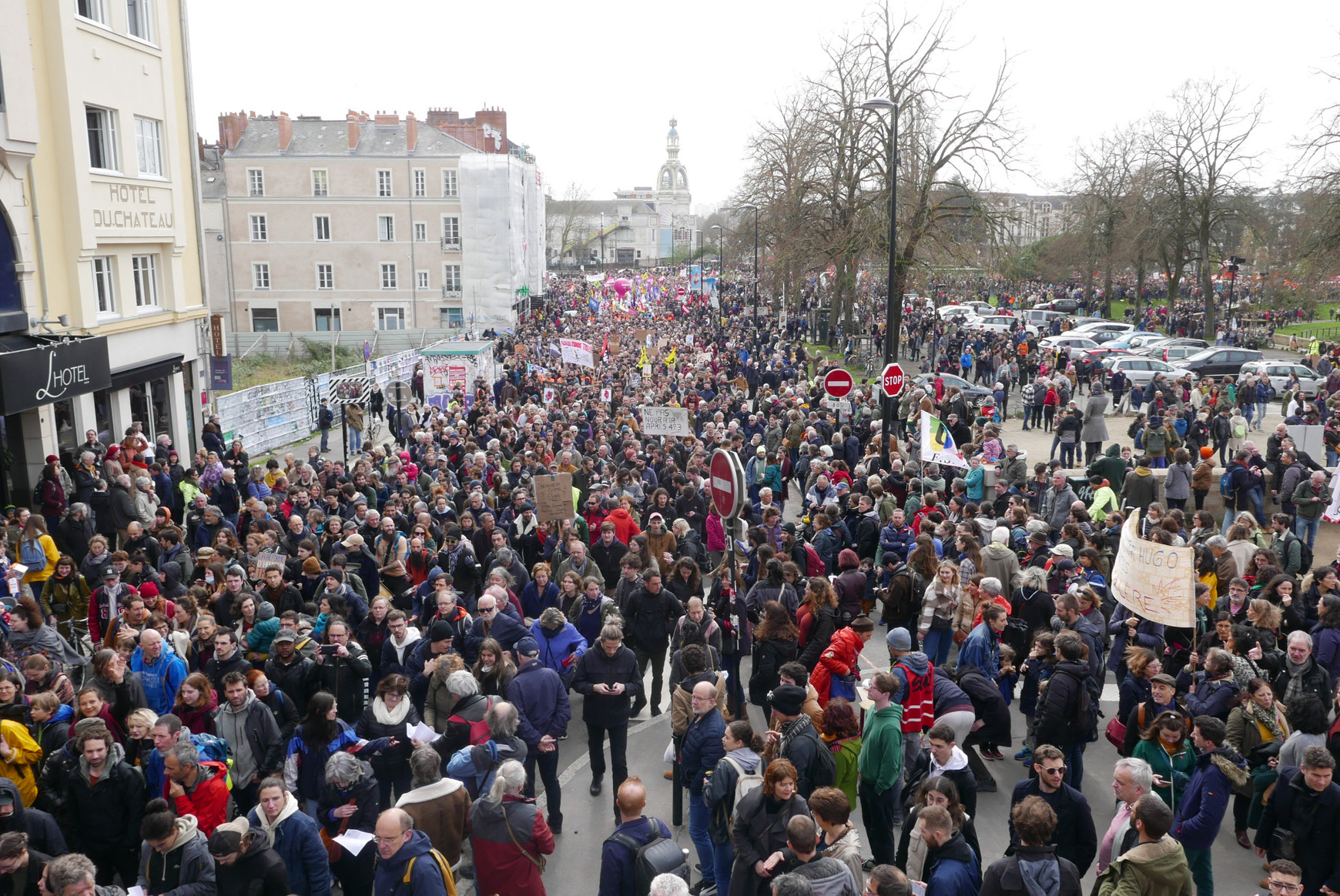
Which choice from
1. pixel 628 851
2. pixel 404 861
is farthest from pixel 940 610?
pixel 404 861

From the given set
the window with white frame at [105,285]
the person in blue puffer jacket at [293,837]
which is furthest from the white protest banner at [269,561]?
the window with white frame at [105,285]

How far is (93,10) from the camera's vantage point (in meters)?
19.2

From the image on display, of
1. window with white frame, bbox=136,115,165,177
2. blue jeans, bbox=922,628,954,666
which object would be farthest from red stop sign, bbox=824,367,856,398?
window with white frame, bbox=136,115,165,177

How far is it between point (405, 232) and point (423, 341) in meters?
7.67

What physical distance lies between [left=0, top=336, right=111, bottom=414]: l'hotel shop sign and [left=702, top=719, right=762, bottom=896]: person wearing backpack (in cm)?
1343

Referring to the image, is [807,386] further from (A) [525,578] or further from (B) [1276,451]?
(A) [525,578]

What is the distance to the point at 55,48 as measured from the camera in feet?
58.5

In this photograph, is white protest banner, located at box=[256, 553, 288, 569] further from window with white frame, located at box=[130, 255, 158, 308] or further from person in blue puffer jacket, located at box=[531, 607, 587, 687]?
window with white frame, located at box=[130, 255, 158, 308]

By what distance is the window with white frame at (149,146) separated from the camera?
68.2ft

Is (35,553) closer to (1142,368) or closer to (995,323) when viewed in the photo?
(1142,368)

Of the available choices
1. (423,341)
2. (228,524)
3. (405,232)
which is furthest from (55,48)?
(405,232)

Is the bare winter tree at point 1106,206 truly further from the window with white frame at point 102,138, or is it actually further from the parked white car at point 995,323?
the window with white frame at point 102,138

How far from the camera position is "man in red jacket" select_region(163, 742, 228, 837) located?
5.88 meters

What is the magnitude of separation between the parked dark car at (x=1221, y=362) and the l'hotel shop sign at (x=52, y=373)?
31322mm
